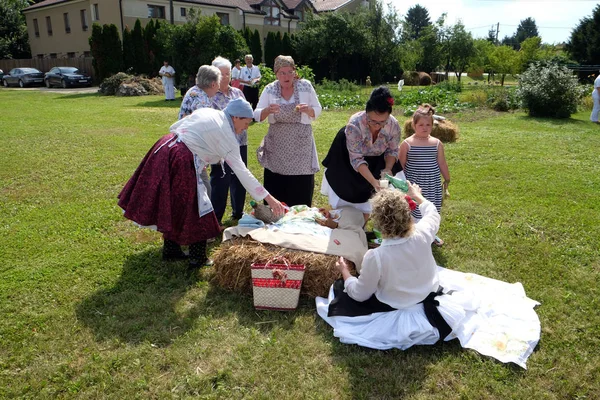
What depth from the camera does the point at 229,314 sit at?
12.2 ft

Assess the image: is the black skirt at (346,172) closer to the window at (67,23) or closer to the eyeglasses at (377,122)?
the eyeglasses at (377,122)

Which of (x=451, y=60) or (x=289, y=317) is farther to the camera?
(x=451, y=60)

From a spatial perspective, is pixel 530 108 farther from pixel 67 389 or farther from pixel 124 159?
pixel 67 389

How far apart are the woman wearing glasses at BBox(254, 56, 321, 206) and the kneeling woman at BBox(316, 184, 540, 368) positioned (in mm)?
1777

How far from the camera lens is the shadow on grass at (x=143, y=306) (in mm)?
3484

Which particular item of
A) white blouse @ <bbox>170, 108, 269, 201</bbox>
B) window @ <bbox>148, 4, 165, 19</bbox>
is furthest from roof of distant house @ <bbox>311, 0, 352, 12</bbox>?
white blouse @ <bbox>170, 108, 269, 201</bbox>

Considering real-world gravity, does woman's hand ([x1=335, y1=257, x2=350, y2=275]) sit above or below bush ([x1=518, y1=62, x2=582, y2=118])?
below

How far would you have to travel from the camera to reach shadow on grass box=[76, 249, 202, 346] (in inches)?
137

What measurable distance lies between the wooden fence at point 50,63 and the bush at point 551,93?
27.5m

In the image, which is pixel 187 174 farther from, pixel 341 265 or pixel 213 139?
pixel 341 265

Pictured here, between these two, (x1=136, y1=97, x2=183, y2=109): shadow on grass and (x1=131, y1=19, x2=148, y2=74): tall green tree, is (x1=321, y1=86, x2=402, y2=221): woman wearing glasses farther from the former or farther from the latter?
(x1=131, y1=19, x2=148, y2=74): tall green tree

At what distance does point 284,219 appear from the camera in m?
4.51

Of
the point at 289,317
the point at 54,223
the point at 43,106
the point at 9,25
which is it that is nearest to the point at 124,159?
the point at 54,223

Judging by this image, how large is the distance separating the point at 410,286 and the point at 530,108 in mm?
A: 13342
